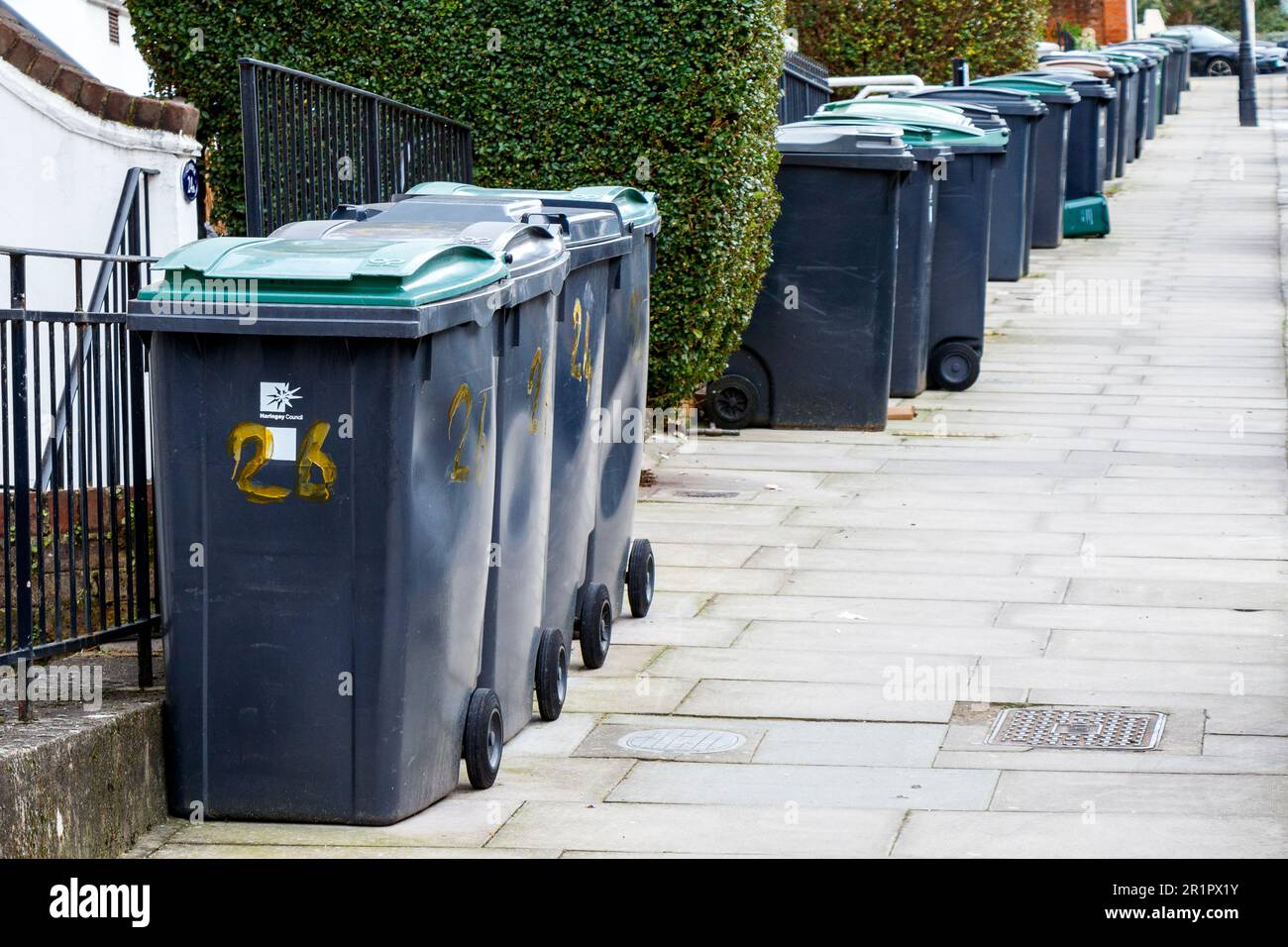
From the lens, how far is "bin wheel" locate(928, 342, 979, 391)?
12.8m

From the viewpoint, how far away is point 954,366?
507 inches

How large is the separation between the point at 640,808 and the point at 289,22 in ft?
17.0

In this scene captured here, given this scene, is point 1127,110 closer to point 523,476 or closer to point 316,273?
point 523,476

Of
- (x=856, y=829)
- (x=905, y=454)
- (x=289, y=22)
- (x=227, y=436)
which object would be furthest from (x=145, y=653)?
(x=905, y=454)

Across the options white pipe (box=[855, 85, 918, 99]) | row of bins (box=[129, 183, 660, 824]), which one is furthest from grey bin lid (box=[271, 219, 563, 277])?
white pipe (box=[855, 85, 918, 99])

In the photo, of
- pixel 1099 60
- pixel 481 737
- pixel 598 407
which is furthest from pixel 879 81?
pixel 481 737

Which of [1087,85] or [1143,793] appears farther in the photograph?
[1087,85]

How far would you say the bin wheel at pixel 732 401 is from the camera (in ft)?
37.3

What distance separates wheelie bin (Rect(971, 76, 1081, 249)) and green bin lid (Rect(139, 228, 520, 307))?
14.1 meters

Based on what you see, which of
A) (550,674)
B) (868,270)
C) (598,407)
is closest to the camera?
(550,674)

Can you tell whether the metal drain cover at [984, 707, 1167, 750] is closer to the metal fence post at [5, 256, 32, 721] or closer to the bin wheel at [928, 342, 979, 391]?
the metal fence post at [5, 256, 32, 721]

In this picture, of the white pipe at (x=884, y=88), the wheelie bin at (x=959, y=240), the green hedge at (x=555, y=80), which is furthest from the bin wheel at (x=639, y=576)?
the white pipe at (x=884, y=88)

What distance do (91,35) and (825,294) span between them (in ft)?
20.4

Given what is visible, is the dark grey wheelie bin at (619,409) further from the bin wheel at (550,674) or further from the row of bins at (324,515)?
the row of bins at (324,515)
